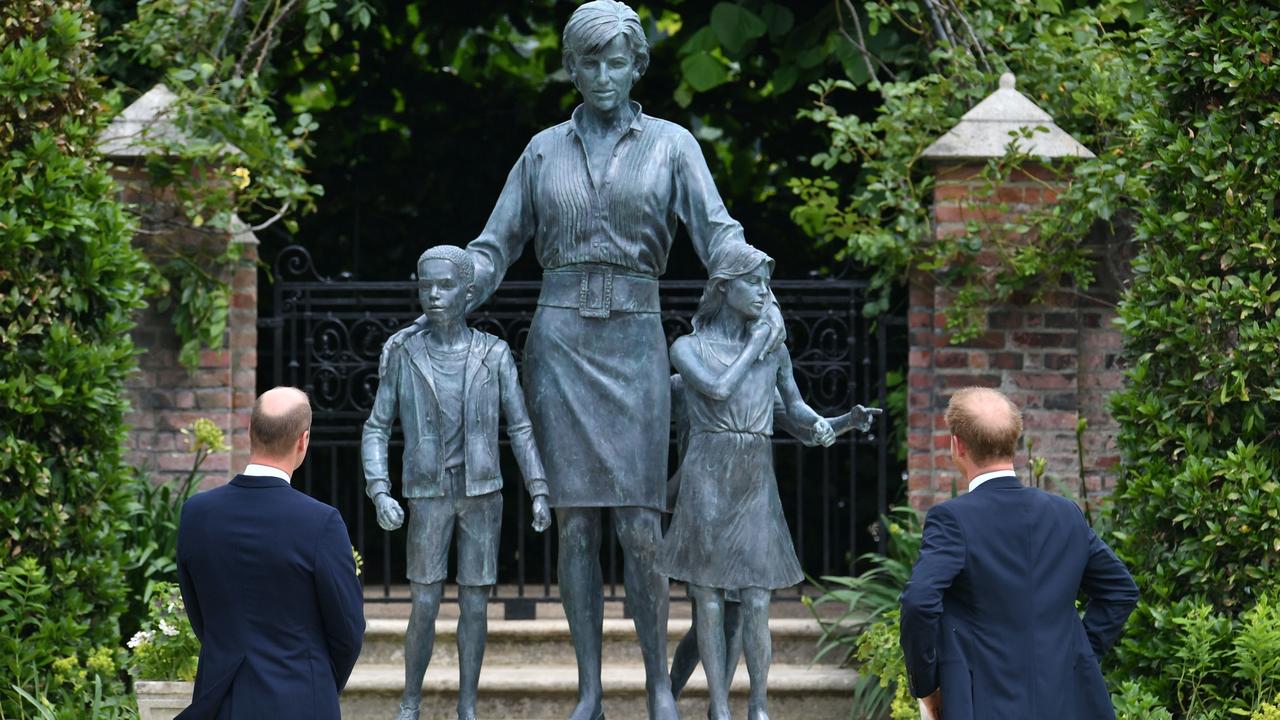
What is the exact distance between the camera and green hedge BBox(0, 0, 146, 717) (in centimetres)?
609

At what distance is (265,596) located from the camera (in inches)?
151

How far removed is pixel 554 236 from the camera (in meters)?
5.16

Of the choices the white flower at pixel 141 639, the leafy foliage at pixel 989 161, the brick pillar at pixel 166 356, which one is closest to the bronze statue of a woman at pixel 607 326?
the white flower at pixel 141 639

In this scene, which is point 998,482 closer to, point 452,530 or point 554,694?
point 452,530

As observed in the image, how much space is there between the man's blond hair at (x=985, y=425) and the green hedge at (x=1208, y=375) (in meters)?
2.25

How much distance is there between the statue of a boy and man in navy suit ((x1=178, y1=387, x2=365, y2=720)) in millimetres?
1035

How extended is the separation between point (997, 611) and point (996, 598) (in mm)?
30

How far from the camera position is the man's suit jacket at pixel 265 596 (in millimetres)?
3826

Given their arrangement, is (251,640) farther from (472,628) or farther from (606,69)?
(606,69)

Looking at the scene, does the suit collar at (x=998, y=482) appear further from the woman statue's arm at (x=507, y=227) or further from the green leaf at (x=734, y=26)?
the green leaf at (x=734, y=26)

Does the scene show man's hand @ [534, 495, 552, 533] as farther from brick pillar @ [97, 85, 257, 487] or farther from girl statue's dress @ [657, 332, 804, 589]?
brick pillar @ [97, 85, 257, 487]

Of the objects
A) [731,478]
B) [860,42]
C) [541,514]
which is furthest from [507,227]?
[860,42]

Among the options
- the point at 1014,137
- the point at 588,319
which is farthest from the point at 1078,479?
the point at 588,319

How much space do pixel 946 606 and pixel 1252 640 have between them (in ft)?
7.30
